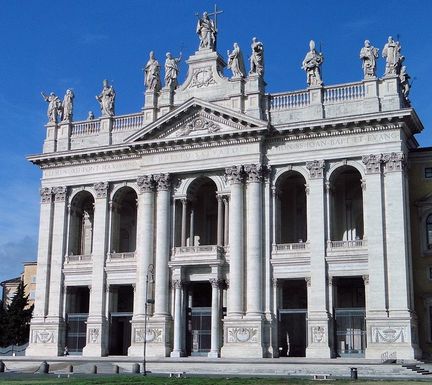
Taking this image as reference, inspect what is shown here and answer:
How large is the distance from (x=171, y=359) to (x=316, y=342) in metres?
9.75

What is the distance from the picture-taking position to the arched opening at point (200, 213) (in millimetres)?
59062

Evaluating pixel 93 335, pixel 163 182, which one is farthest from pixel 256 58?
pixel 93 335

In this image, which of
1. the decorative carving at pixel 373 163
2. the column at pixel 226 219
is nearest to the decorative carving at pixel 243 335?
the column at pixel 226 219

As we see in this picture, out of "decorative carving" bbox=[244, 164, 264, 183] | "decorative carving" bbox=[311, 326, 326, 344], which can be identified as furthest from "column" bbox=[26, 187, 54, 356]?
"decorative carving" bbox=[311, 326, 326, 344]

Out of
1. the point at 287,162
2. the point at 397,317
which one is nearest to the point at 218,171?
the point at 287,162

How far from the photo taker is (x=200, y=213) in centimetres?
6197

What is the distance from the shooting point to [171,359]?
52.7m

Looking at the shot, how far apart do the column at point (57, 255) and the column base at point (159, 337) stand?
8.75 m

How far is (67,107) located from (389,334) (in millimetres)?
32684

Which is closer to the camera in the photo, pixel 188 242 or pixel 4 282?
pixel 188 242

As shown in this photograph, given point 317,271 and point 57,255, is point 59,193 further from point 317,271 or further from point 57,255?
point 317,271

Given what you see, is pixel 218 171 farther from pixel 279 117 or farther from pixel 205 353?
pixel 205 353

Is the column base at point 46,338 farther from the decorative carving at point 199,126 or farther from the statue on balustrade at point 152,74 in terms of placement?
the statue on balustrade at point 152,74

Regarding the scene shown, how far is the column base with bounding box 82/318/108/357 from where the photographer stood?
192ft
